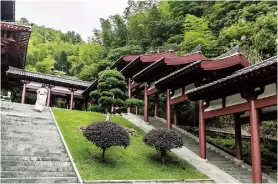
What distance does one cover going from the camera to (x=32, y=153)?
10.0 m

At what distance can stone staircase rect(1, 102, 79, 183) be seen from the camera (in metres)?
8.57

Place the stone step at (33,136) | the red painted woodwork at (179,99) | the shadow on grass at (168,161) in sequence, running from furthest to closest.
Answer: the red painted woodwork at (179,99), the shadow on grass at (168,161), the stone step at (33,136)

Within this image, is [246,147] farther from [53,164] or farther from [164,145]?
[53,164]

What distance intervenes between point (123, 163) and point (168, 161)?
2041 millimetres

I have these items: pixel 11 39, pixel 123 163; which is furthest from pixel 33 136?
pixel 11 39

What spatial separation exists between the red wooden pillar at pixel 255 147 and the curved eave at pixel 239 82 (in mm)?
721

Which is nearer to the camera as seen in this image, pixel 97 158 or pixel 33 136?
pixel 97 158

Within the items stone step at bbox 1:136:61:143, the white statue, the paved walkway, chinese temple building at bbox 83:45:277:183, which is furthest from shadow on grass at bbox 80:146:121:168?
the white statue

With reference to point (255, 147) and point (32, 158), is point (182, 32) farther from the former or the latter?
point (32, 158)

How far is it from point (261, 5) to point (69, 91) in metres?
19.1

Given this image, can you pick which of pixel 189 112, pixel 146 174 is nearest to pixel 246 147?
pixel 189 112

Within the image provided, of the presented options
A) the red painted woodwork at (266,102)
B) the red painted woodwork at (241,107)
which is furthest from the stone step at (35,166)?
the red painted woodwork at (266,102)

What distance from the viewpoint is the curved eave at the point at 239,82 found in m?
8.33

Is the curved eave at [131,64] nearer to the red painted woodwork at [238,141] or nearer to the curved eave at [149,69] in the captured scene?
the curved eave at [149,69]
